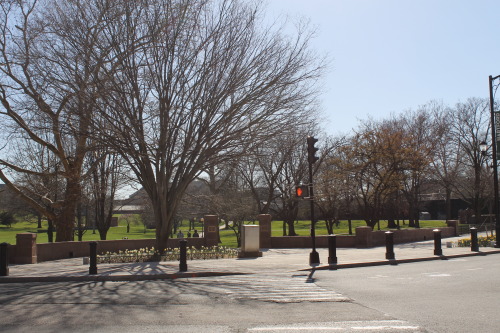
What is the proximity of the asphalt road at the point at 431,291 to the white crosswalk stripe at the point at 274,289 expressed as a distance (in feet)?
1.42

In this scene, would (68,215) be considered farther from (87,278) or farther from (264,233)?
(87,278)

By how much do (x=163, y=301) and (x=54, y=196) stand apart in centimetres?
2375

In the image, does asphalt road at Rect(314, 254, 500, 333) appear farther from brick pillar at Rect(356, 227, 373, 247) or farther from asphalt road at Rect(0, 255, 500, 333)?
→ brick pillar at Rect(356, 227, 373, 247)

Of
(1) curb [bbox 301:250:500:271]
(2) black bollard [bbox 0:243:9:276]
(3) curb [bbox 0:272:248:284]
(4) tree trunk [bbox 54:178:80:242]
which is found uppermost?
(4) tree trunk [bbox 54:178:80:242]

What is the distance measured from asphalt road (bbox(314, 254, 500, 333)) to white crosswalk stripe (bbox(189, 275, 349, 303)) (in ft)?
1.42

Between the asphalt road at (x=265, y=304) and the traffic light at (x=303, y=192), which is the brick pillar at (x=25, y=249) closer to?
the asphalt road at (x=265, y=304)

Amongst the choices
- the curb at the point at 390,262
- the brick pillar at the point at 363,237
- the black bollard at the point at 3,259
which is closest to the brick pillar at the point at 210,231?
the brick pillar at the point at 363,237

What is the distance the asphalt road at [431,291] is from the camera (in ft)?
25.0

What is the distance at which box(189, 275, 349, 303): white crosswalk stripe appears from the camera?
979 cm

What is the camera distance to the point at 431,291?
10531mm

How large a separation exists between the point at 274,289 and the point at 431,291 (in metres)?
3.34

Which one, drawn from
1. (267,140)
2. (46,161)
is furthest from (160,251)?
(46,161)

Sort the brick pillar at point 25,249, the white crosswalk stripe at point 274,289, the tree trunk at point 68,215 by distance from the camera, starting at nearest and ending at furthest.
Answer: the white crosswalk stripe at point 274,289
the brick pillar at point 25,249
the tree trunk at point 68,215

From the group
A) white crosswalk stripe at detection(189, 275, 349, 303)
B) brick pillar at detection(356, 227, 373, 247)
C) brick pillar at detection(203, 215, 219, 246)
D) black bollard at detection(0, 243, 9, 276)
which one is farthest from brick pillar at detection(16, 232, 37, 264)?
brick pillar at detection(356, 227, 373, 247)
